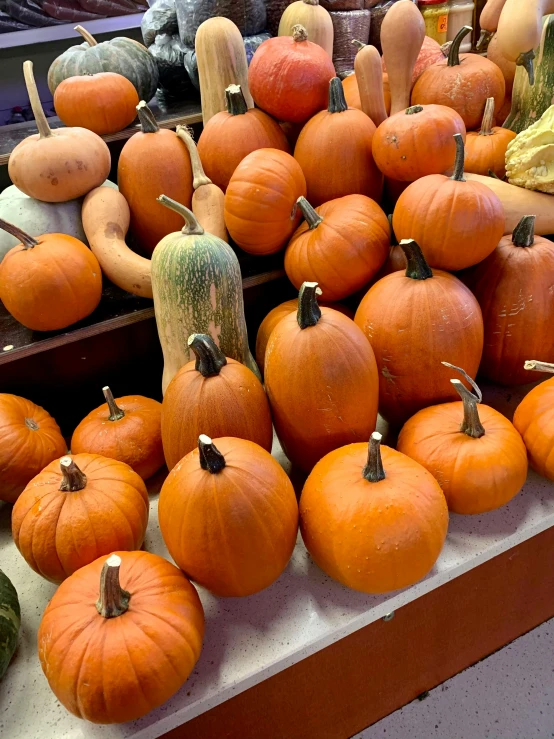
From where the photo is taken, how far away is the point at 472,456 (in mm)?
840

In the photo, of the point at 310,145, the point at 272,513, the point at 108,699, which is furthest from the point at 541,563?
the point at 310,145

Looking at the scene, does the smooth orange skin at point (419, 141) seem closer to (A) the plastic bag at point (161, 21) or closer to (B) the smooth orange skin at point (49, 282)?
(B) the smooth orange skin at point (49, 282)

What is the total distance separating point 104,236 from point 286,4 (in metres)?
0.99

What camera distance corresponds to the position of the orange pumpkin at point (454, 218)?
958 mm

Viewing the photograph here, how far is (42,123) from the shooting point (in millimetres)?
1172

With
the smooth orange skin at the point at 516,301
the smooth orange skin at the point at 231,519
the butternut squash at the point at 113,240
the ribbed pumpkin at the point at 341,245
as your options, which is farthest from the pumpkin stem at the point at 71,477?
the smooth orange skin at the point at 516,301

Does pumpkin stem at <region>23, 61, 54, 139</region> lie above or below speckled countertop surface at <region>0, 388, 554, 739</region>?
above

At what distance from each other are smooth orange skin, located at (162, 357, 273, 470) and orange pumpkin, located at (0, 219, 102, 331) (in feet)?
1.06

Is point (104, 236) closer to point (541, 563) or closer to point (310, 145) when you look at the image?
point (310, 145)

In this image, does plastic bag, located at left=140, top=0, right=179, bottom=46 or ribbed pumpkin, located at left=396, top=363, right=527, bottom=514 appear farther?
plastic bag, located at left=140, top=0, right=179, bottom=46

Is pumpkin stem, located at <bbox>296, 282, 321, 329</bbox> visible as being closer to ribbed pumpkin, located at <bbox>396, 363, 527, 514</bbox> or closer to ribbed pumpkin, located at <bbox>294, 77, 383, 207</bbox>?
ribbed pumpkin, located at <bbox>396, 363, 527, 514</bbox>

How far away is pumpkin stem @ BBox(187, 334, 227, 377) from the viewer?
2.68 feet

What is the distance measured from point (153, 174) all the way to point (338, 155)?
40 centimetres

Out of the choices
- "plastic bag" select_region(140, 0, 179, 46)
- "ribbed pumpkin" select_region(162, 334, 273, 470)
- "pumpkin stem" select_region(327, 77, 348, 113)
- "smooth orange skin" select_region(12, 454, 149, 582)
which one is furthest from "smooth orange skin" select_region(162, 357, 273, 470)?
"plastic bag" select_region(140, 0, 179, 46)
